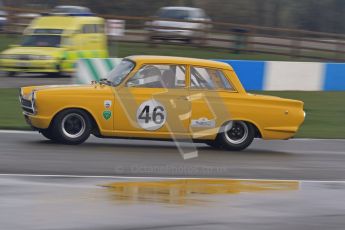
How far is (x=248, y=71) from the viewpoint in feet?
69.0

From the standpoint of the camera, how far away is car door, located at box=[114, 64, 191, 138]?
1216cm

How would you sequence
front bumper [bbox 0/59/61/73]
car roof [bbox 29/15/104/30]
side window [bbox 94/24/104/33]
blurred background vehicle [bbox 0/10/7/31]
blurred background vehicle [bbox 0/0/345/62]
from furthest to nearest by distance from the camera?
blurred background vehicle [bbox 0/10/7/31]
blurred background vehicle [bbox 0/0/345/62]
side window [bbox 94/24/104/33]
car roof [bbox 29/15/104/30]
front bumper [bbox 0/59/61/73]

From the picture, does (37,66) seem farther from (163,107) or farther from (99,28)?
(163,107)

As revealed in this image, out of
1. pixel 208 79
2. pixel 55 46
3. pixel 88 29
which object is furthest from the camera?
pixel 88 29

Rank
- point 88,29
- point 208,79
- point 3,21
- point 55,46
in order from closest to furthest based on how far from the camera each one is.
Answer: point 208,79 → point 55,46 → point 88,29 → point 3,21

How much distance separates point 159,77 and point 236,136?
5.10ft

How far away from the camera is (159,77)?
490 inches

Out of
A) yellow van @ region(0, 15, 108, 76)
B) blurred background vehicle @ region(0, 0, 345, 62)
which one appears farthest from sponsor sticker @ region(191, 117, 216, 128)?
blurred background vehicle @ region(0, 0, 345, 62)

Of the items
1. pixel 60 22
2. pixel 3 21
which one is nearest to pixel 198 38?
pixel 3 21

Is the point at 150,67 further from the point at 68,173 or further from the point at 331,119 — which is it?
the point at 331,119

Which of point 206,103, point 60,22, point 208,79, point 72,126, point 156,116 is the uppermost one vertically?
point 60,22

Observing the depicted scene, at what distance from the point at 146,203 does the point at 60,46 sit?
55.1 feet

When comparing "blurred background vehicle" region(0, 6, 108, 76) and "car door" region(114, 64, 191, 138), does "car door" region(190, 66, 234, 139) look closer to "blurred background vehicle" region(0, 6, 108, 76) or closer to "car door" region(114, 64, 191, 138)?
"car door" region(114, 64, 191, 138)

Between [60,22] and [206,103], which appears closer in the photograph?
[206,103]
